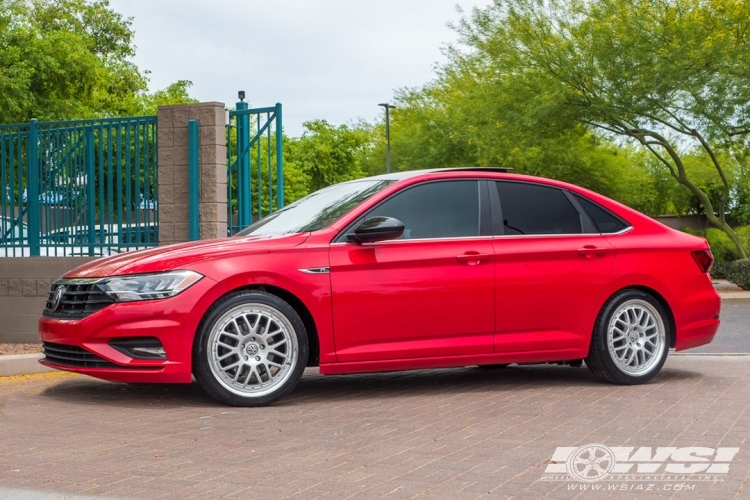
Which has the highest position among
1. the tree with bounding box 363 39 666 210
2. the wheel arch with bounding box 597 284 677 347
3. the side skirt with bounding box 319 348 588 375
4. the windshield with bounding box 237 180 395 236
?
the tree with bounding box 363 39 666 210

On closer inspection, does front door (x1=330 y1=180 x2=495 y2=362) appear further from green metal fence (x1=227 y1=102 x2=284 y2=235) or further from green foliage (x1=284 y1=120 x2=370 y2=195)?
green foliage (x1=284 y1=120 x2=370 y2=195)

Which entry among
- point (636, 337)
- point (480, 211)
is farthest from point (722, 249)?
point (480, 211)

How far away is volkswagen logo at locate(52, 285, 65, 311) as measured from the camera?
780cm

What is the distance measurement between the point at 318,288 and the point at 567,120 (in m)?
23.6

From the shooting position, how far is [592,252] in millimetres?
8500

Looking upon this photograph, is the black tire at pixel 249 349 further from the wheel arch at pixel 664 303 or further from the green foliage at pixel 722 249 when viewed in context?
the green foliage at pixel 722 249

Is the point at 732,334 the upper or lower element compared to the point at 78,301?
lower

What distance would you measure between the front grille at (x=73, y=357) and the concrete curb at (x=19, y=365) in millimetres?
1782

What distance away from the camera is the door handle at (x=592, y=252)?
8.47 m

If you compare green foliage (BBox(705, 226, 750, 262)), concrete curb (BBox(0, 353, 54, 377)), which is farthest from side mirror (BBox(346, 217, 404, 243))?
green foliage (BBox(705, 226, 750, 262))

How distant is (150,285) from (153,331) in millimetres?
324

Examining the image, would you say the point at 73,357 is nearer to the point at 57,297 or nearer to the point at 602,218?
the point at 57,297

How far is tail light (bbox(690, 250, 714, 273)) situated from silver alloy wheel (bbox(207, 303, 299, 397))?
3.66m

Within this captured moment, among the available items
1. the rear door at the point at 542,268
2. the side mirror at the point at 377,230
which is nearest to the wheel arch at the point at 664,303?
the rear door at the point at 542,268
